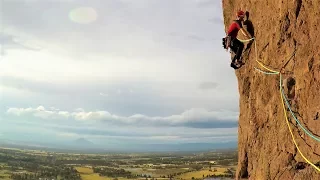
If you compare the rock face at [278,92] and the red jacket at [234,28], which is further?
the red jacket at [234,28]

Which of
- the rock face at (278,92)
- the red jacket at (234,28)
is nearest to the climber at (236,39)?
the red jacket at (234,28)

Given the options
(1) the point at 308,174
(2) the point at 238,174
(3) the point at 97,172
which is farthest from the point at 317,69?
(3) the point at 97,172

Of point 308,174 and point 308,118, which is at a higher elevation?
point 308,118

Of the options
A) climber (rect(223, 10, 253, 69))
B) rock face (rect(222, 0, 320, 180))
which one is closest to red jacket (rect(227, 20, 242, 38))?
climber (rect(223, 10, 253, 69))

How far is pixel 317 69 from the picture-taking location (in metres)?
12.2

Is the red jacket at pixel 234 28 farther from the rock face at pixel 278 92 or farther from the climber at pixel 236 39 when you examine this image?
the rock face at pixel 278 92

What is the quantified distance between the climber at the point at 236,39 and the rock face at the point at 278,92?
0.45 m

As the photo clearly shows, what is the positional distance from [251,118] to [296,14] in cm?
588

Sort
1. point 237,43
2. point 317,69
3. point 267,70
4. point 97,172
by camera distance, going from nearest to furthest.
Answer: point 317,69, point 267,70, point 237,43, point 97,172

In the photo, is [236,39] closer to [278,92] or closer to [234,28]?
[234,28]

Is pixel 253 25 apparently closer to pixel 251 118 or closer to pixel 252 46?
pixel 252 46

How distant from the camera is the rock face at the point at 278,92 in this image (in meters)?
12.4

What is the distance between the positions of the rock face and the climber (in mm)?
449

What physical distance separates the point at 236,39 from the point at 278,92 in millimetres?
4830
